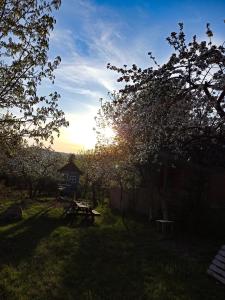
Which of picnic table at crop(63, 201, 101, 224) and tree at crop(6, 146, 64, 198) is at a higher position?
tree at crop(6, 146, 64, 198)

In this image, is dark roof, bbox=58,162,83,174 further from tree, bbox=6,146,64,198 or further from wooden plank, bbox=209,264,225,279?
wooden plank, bbox=209,264,225,279

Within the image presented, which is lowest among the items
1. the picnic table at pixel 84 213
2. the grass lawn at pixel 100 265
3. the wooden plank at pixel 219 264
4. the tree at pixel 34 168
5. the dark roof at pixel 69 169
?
the grass lawn at pixel 100 265

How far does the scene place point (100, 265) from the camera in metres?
10.6

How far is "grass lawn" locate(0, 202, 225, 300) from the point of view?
27.7ft

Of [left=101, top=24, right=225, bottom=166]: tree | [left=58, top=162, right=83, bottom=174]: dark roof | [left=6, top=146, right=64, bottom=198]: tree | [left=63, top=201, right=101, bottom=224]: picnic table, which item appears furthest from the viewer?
[left=58, top=162, right=83, bottom=174]: dark roof

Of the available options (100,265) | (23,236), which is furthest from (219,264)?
(23,236)

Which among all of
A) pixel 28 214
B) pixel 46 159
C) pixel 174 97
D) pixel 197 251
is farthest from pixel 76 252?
pixel 46 159

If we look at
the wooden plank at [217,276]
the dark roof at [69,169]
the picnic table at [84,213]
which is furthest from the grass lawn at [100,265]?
the dark roof at [69,169]

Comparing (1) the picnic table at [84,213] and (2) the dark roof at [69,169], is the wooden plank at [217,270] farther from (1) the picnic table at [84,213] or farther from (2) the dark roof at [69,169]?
(2) the dark roof at [69,169]

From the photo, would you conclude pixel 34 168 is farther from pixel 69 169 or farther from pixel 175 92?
pixel 175 92

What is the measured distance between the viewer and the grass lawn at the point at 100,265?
8.45 meters

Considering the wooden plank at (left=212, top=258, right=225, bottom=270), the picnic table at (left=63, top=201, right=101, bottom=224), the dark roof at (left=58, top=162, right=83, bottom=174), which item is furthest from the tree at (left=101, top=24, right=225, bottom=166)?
the dark roof at (left=58, top=162, right=83, bottom=174)

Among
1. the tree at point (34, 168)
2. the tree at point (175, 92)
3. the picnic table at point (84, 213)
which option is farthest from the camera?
the tree at point (34, 168)

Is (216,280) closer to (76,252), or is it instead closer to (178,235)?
(76,252)
